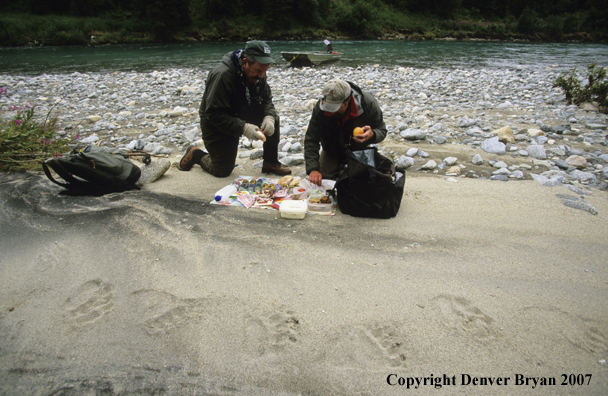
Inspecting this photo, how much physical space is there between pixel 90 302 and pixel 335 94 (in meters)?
2.40

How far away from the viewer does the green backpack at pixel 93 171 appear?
2.88 meters

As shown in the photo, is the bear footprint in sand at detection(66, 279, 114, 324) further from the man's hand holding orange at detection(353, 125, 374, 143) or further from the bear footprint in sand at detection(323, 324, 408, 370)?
the man's hand holding orange at detection(353, 125, 374, 143)

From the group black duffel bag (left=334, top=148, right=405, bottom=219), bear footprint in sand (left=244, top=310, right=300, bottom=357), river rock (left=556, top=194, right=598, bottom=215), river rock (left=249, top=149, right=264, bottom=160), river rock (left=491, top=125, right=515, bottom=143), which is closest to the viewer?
bear footprint in sand (left=244, top=310, right=300, bottom=357)

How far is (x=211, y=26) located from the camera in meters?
32.2

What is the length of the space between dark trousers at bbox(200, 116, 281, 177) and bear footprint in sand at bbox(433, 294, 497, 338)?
247 cm

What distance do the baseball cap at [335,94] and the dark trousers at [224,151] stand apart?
39.7 inches

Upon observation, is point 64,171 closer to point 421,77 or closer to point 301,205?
point 301,205

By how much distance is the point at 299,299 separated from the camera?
6.31 feet

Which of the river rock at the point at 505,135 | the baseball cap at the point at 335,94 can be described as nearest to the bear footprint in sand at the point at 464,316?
the baseball cap at the point at 335,94

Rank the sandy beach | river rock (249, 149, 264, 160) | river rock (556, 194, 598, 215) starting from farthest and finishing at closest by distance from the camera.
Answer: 1. river rock (249, 149, 264, 160)
2. river rock (556, 194, 598, 215)
3. the sandy beach

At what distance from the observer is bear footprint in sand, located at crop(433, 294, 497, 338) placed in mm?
1708

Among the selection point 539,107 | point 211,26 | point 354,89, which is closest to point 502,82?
point 539,107

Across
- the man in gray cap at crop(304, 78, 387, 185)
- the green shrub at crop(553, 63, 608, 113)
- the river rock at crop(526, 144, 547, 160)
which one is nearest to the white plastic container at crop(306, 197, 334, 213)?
the man in gray cap at crop(304, 78, 387, 185)

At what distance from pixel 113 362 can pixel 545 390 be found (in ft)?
6.99
